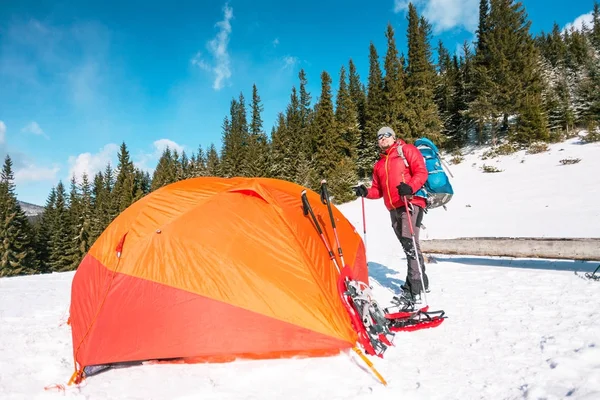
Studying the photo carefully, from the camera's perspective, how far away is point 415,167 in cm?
484

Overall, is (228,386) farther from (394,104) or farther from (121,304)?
(394,104)

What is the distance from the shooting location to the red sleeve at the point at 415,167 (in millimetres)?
4734

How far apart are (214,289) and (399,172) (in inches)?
124

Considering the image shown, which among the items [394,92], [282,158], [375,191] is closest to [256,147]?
[282,158]

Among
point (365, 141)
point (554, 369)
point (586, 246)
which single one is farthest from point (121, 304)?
point (365, 141)

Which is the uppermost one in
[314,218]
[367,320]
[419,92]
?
[419,92]

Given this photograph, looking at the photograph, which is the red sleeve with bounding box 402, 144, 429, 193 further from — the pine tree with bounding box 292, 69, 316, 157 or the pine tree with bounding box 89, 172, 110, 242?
the pine tree with bounding box 89, 172, 110, 242

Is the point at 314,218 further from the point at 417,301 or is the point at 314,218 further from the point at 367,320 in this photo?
the point at 417,301

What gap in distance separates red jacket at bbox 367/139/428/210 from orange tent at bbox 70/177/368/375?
59.5 inches

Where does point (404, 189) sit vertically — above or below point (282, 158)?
below

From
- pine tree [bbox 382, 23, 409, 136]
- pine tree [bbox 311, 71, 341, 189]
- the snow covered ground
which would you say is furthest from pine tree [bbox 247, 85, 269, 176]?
the snow covered ground

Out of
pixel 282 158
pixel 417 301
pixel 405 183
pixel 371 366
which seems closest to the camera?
pixel 371 366

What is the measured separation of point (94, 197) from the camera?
65.9 m

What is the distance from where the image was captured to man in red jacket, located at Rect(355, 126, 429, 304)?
15.8 ft
